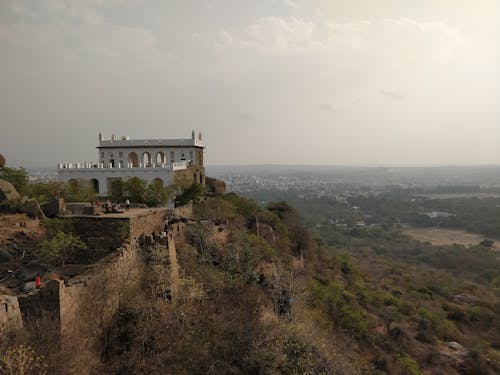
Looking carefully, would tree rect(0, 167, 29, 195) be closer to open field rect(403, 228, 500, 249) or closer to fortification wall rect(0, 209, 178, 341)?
fortification wall rect(0, 209, 178, 341)

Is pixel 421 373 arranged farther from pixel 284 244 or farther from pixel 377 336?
pixel 284 244

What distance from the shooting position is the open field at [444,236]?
7138 centimetres

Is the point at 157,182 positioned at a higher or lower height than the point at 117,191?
higher

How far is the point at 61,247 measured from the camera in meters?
10.5

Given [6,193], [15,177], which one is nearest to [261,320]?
[6,193]

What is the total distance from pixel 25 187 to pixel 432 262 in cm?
5560

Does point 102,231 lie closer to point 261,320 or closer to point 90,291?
point 90,291

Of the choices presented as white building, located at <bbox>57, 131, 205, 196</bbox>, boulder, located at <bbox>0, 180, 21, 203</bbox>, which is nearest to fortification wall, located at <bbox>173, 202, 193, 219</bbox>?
boulder, located at <bbox>0, 180, 21, 203</bbox>

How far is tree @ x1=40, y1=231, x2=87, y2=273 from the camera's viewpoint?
33.9 feet

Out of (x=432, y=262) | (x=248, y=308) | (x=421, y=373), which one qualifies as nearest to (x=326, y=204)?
(x=432, y=262)

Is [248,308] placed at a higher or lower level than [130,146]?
lower

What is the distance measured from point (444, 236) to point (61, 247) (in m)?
82.5

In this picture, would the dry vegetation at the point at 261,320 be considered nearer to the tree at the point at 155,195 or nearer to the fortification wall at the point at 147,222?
the fortification wall at the point at 147,222

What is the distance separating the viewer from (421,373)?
1759cm
